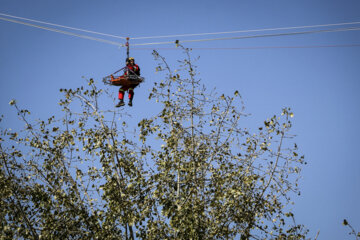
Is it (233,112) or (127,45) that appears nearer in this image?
(233,112)

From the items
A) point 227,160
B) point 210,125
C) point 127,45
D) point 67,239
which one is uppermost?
point 127,45

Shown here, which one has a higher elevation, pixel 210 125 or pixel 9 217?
pixel 210 125

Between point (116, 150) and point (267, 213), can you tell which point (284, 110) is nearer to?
point (267, 213)

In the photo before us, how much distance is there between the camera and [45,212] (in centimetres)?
1189

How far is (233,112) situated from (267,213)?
270 centimetres

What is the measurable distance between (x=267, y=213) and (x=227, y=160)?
1649 millimetres

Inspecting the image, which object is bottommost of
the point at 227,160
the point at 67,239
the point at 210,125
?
the point at 67,239

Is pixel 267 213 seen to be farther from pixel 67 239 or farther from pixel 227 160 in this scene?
pixel 67 239

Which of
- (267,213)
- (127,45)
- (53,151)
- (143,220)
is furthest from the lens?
(127,45)

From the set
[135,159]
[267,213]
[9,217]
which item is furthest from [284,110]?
[9,217]

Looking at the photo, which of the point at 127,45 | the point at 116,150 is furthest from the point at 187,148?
the point at 127,45

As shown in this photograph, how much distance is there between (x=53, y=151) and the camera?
12.5m

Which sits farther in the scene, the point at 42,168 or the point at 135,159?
the point at 42,168

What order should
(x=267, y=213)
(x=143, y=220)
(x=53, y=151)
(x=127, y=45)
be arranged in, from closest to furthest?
(x=143, y=220)
(x=267, y=213)
(x=53, y=151)
(x=127, y=45)
